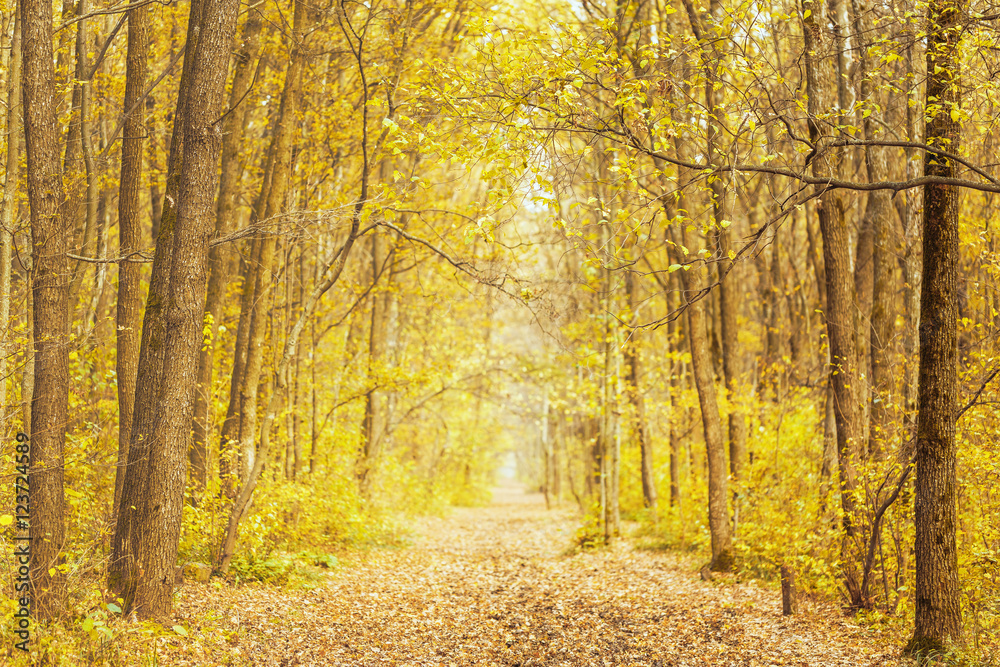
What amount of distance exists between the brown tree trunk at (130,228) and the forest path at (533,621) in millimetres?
2603

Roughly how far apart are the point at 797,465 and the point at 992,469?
4.35 m

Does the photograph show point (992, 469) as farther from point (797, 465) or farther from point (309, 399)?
point (309, 399)

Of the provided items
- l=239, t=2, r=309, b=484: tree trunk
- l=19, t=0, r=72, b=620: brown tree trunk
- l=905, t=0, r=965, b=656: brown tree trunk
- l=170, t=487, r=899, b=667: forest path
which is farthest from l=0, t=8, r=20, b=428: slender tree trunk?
l=905, t=0, r=965, b=656: brown tree trunk

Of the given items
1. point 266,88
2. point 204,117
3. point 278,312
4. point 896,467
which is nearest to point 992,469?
point 896,467

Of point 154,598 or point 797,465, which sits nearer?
point 154,598

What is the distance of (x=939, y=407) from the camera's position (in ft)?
20.5

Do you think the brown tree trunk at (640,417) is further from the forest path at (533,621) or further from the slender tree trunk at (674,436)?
the forest path at (533,621)

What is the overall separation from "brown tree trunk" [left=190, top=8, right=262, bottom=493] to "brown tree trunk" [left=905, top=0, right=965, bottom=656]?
27.7 feet

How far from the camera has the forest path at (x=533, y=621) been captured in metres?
7.04

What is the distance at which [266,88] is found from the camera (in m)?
12.4

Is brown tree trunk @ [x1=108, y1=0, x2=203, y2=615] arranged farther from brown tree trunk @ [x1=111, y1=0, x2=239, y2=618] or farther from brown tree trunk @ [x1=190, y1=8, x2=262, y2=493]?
brown tree trunk @ [x1=190, y1=8, x2=262, y2=493]

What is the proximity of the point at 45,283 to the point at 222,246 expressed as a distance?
127 inches

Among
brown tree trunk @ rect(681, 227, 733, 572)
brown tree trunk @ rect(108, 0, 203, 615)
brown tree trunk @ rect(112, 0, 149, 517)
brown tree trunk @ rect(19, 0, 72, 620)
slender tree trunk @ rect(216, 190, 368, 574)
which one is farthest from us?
brown tree trunk @ rect(681, 227, 733, 572)

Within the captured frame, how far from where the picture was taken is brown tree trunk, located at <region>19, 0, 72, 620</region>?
264 inches
